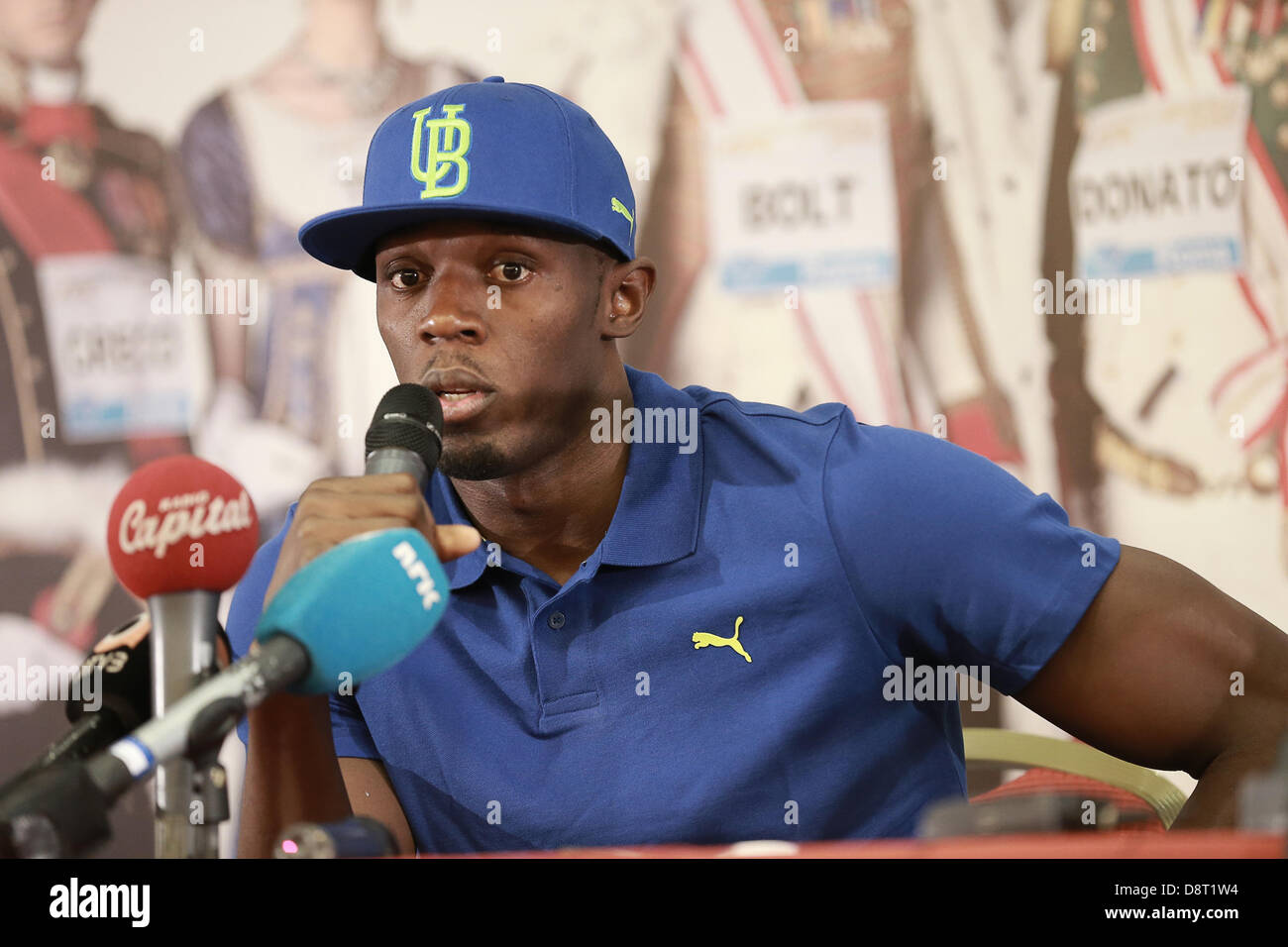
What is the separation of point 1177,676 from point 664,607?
63 centimetres

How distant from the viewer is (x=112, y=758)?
2.78 feet

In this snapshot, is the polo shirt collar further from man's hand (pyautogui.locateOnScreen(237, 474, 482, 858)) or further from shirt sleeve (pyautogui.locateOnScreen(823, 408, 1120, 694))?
man's hand (pyautogui.locateOnScreen(237, 474, 482, 858))

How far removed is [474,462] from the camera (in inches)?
64.0

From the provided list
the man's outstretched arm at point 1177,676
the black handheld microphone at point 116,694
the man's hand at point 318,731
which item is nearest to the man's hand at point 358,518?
the man's hand at point 318,731

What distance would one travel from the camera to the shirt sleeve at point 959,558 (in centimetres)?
156

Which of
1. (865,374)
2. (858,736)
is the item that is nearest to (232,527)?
(858,736)

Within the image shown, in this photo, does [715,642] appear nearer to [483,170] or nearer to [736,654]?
[736,654]

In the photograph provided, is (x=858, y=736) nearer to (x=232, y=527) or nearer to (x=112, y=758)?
(x=232, y=527)

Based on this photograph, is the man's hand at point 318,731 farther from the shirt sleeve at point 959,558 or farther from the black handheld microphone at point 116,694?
the shirt sleeve at point 959,558

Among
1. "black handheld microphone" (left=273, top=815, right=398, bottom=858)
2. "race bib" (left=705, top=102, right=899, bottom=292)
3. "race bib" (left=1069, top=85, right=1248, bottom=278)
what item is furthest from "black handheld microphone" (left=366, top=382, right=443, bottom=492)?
"race bib" (left=1069, top=85, right=1248, bottom=278)

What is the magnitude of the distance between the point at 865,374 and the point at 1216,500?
34.4 inches

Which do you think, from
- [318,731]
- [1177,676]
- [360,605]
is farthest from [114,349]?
[1177,676]

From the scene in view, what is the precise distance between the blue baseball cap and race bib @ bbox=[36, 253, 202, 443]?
1.77m
